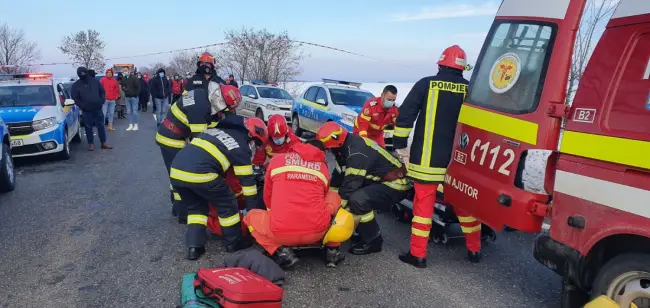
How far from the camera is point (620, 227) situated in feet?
8.40

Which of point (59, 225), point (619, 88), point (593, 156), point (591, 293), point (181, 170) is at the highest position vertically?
point (619, 88)

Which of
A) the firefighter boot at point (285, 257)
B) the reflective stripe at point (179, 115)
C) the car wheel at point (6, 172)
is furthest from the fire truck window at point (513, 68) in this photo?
the car wheel at point (6, 172)

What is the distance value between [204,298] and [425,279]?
1.89 metres

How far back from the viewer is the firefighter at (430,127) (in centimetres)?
414

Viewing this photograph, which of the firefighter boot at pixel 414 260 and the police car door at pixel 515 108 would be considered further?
the firefighter boot at pixel 414 260

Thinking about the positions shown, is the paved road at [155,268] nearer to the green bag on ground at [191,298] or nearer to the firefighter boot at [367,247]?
the firefighter boot at [367,247]

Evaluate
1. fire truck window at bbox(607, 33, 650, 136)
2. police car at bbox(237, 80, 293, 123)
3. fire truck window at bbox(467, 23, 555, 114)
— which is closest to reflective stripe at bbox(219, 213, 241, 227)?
fire truck window at bbox(467, 23, 555, 114)

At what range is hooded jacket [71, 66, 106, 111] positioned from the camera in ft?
31.1

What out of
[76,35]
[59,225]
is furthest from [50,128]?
[76,35]

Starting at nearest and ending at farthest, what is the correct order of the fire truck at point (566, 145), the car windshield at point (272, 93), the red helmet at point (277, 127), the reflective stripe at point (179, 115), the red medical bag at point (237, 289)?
the fire truck at point (566, 145) < the red medical bag at point (237, 289) < the red helmet at point (277, 127) < the reflective stripe at point (179, 115) < the car windshield at point (272, 93)

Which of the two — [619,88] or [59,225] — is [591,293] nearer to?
[619,88]

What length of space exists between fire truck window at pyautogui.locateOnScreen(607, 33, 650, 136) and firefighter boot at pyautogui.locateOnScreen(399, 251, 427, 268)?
208 centimetres

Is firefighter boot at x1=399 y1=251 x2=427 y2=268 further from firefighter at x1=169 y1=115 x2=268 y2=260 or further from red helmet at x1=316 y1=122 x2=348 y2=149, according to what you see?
firefighter at x1=169 y1=115 x2=268 y2=260

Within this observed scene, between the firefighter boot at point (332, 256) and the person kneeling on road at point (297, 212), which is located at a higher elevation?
the person kneeling on road at point (297, 212)
